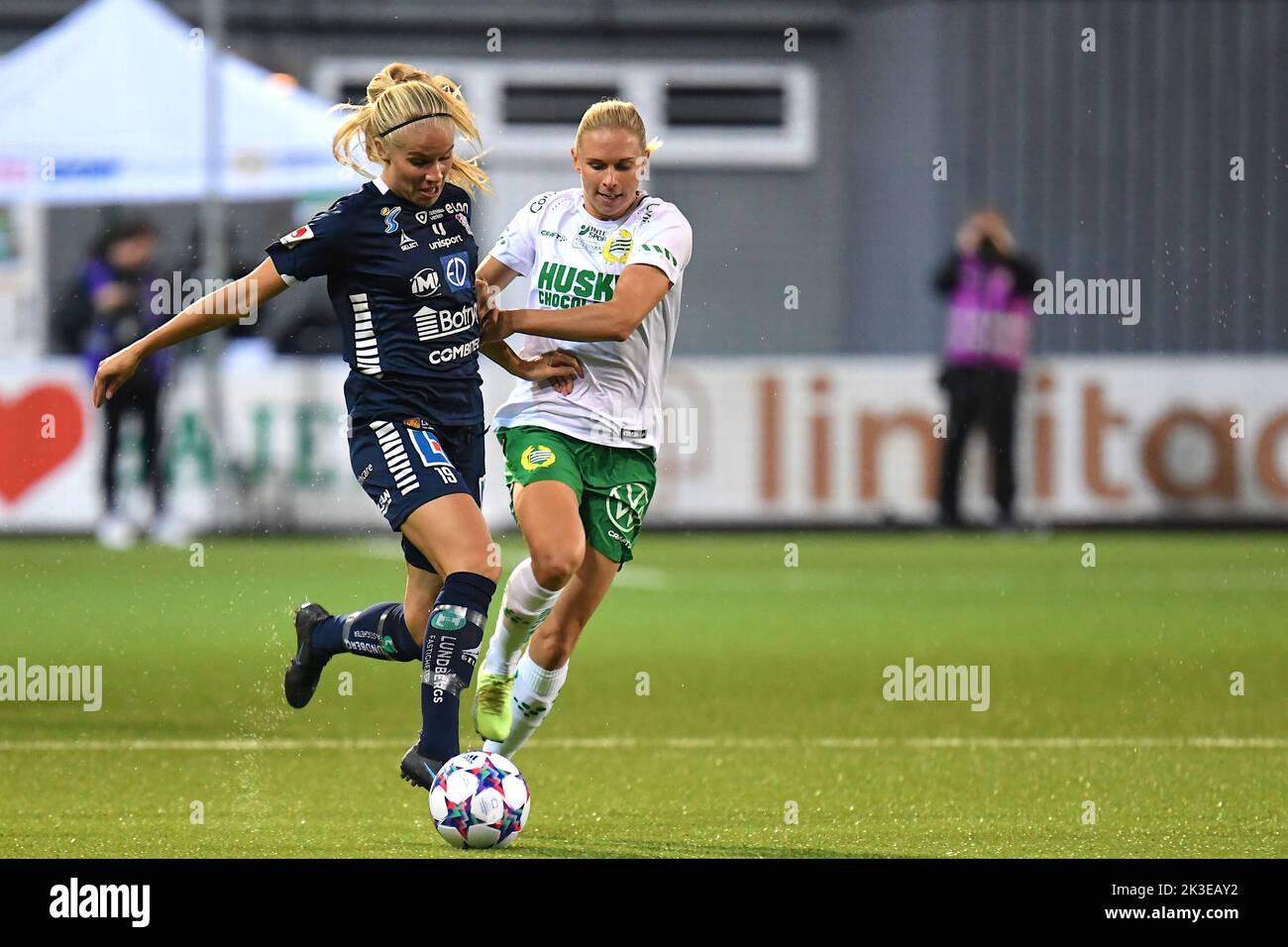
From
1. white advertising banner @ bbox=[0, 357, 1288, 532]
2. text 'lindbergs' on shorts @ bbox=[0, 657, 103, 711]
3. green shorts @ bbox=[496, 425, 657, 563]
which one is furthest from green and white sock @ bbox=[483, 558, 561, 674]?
white advertising banner @ bbox=[0, 357, 1288, 532]

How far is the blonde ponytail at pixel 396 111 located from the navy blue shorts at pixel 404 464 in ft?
2.28

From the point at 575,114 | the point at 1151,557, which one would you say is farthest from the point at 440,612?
the point at 575,114

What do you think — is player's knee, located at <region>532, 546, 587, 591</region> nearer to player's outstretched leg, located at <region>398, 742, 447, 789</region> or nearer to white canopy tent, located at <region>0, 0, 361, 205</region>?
player's outstretched leg, located at <region>398, 742, 447, 789</region>

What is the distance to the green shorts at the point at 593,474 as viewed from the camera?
6598 millimetres

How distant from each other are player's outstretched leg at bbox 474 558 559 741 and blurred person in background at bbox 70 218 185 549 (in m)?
8.87

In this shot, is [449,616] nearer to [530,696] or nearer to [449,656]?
[449,656]

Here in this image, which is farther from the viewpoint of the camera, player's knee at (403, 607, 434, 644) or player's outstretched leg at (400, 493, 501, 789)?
player's knee at (403, 607, 434, 644)

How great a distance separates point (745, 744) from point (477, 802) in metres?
2.48

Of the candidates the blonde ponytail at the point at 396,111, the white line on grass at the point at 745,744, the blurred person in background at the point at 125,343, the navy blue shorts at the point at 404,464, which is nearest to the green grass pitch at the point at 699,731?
the white line on grass at the point at 745,744

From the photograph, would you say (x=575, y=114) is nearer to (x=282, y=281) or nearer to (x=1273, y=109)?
(x=1273, y=109)

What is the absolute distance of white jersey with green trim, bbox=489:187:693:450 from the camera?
6.60 m

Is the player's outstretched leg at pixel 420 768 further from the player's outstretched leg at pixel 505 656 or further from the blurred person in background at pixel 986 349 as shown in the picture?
the blurred person in background at pixel 986 349
